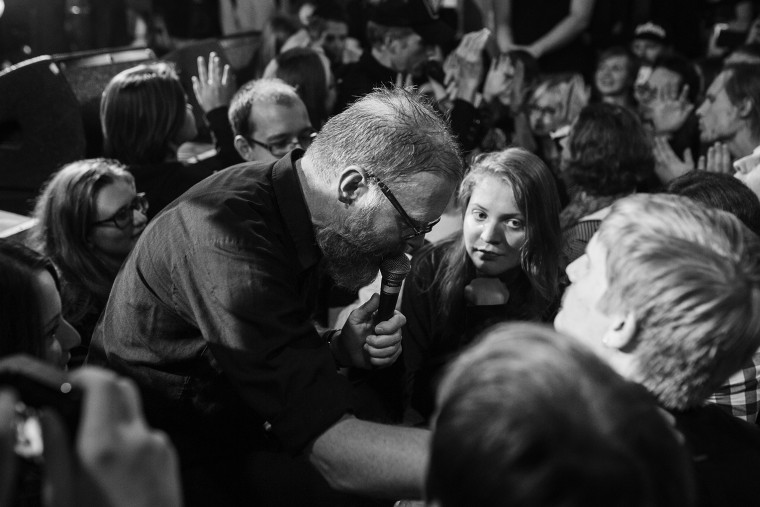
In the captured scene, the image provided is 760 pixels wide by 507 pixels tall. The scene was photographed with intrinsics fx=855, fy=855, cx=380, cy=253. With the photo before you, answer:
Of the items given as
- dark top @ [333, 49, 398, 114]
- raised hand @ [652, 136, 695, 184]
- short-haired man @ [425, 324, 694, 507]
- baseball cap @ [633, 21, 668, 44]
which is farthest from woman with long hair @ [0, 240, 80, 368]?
baseball cap @ [633, 21, 668, 44]

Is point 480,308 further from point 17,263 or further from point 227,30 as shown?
point 227,30

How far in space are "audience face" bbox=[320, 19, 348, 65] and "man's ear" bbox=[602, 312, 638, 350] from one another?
4506 millimetres

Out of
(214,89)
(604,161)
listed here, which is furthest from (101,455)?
(214,89)

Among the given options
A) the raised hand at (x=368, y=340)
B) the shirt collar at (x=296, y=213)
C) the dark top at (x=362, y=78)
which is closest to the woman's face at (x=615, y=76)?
the dark top at (x=362, y=78)

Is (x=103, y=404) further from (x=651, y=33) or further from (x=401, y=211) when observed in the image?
(x=651, y=33)

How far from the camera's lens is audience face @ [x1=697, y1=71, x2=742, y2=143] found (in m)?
4.32

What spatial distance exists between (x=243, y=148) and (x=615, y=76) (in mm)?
2980

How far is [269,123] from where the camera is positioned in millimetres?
3543

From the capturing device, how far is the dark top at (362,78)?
4578 millimetres

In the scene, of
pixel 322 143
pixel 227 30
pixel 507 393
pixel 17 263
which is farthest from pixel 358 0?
pixel 507 393

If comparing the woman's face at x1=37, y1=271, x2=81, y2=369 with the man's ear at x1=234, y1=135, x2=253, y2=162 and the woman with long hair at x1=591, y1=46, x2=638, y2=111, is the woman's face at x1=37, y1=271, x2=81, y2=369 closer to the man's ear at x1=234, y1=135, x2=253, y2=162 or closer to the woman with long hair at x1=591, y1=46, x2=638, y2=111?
the man's ear at x1=234, y1=135, x2=253, y2=162

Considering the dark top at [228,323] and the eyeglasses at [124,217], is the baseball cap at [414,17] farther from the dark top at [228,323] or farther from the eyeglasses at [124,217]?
the dark top at [228,323]

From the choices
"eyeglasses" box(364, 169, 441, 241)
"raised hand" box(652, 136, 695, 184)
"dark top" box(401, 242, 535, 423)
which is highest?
"eyeglasses" box(364, 169, 441, 241)

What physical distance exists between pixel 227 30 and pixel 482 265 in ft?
17.1
